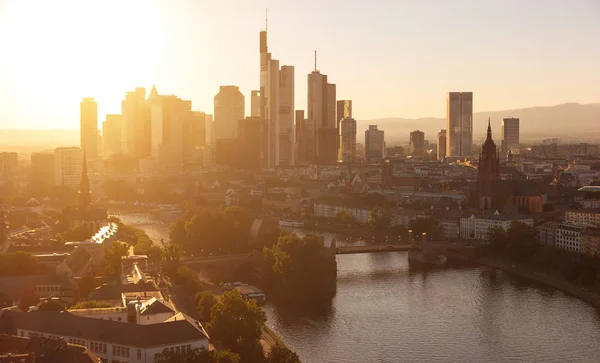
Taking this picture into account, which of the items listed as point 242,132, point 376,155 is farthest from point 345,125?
point 242,132

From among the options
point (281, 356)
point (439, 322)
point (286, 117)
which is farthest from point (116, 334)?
point (286, 117)

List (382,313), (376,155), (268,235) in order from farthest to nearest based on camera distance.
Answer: (376,155), (268,235), (382,313)

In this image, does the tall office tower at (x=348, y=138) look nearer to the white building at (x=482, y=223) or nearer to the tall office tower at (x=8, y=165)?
the tall office tower at (x=8, y=165)

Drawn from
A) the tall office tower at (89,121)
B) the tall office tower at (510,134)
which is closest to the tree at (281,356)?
the tall office tower at (89,121)

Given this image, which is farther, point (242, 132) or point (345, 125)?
point (345, 125)

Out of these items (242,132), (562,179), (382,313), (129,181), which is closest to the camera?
(382,313)

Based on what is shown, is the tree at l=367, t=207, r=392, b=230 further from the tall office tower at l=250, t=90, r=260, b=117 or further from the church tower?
the tall office tower at l=250, t=90, r=260, b=117

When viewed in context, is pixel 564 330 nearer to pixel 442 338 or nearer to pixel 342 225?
pixel 442 338

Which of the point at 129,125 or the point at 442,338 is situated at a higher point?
the point at 129,125
